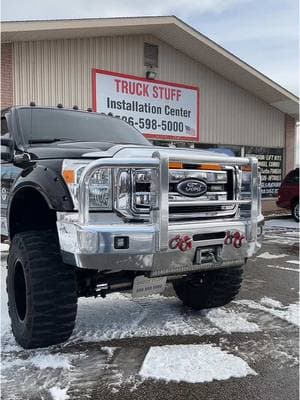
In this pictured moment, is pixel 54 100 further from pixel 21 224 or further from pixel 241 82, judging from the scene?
pixel 21 224

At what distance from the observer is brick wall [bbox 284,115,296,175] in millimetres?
17469

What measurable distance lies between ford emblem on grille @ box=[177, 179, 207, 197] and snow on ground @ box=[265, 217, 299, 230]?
30.6ft

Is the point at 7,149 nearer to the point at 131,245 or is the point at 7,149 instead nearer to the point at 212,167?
the point at 131,245

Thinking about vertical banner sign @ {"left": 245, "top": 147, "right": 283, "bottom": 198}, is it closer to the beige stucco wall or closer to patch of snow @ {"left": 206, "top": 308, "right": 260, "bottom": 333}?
the beige stucco wall

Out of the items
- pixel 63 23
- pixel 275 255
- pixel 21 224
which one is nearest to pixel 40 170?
pixel 21 224

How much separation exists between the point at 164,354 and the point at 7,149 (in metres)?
2.24

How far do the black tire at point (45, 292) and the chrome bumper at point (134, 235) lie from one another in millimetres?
248

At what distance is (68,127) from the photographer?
4.54 metres

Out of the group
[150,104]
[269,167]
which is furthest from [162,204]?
[269,167]

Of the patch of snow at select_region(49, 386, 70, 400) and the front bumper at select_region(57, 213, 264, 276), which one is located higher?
the front bumper at select_region(57, 213, 264, 276)

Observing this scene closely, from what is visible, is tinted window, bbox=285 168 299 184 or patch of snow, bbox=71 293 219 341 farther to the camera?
tinted window, bbox=285 168 299 184

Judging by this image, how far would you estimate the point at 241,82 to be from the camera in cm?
1544

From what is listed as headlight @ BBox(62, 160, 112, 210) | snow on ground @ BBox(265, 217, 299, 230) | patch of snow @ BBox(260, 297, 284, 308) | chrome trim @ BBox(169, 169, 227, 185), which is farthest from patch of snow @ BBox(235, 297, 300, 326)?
snow on ground @ BBox(265, 217, 299, 230)

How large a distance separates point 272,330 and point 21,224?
239 cm
